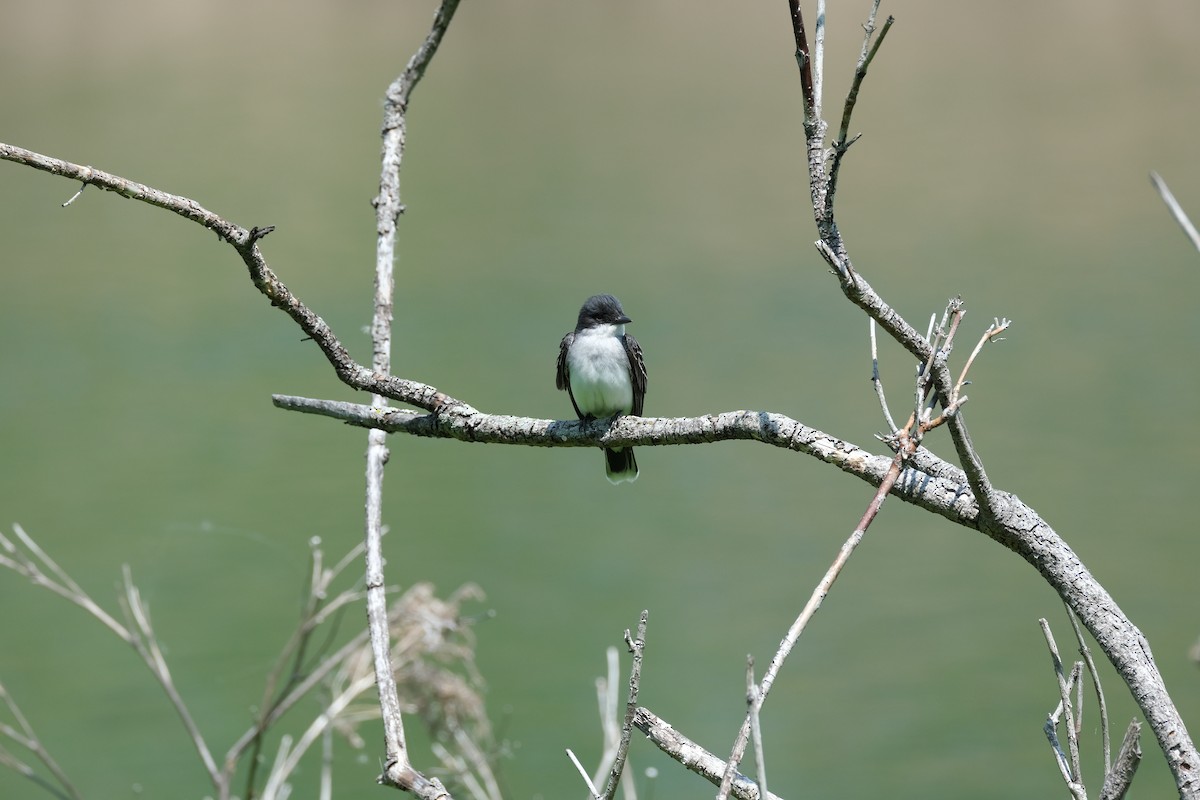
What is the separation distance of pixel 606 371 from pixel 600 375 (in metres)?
0.03

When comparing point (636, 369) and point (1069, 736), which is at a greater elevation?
point (636, 369)

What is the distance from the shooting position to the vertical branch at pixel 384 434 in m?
3.16

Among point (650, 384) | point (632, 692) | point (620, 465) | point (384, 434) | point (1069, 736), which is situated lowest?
point (632, 692)

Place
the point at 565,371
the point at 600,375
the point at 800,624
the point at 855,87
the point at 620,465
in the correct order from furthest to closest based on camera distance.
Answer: the point at 565,371 → the point at 620,465 → the point at 600,375 → the point at 855,87 → the point at 800,624

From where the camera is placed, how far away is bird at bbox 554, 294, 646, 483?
5.60 m

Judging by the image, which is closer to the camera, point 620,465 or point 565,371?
point 620,465

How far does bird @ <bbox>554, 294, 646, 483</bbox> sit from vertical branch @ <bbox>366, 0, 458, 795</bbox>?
4.81ft

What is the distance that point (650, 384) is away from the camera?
16062mm

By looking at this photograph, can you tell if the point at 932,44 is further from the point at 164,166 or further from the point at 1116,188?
the point at 164,166

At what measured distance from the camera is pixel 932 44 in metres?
33.2

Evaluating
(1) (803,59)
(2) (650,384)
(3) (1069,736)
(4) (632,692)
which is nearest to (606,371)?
(1) (803,59)

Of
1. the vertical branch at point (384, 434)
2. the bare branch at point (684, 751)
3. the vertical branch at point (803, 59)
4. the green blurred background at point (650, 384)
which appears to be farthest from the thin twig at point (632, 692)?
the green blurred background at point (650, 384)

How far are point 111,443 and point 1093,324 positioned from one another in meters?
13.6

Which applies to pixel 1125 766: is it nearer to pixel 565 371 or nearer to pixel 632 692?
pixel 632 692
